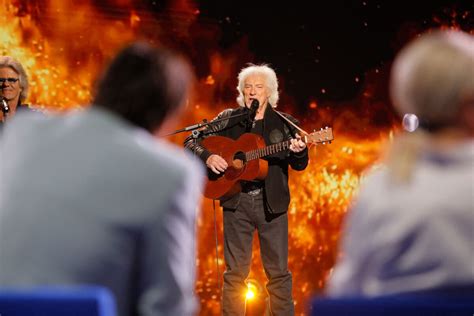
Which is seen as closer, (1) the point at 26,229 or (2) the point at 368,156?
(1) the point at 26,229

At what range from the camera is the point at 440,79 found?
1608 mm

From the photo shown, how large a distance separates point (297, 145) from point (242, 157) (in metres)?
0.42

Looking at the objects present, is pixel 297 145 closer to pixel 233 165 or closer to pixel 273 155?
pixel 273 155

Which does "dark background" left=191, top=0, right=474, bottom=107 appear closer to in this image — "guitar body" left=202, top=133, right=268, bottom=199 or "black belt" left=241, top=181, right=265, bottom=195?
"guitar body" left=202, top=133, right=268, bottom=199

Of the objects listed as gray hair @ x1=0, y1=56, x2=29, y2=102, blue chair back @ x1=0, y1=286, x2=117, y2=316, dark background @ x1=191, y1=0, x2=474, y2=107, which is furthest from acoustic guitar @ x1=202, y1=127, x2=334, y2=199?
blue chair back @ x1=0, y1=286, x2=117, y2=316

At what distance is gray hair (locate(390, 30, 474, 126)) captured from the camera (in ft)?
5.24

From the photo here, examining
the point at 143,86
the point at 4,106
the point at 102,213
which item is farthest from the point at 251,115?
the point at 102,213

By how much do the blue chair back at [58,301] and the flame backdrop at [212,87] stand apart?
17.7 feet

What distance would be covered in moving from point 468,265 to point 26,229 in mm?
899

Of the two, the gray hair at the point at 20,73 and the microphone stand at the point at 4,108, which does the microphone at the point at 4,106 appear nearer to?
the microphone stand at the point at 4,108

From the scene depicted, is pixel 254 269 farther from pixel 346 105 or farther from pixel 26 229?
pixel 26 229

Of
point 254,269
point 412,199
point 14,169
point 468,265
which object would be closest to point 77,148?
point 14,169

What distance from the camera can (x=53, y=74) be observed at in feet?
22.5

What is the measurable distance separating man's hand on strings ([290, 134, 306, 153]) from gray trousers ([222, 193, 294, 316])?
384 mm
